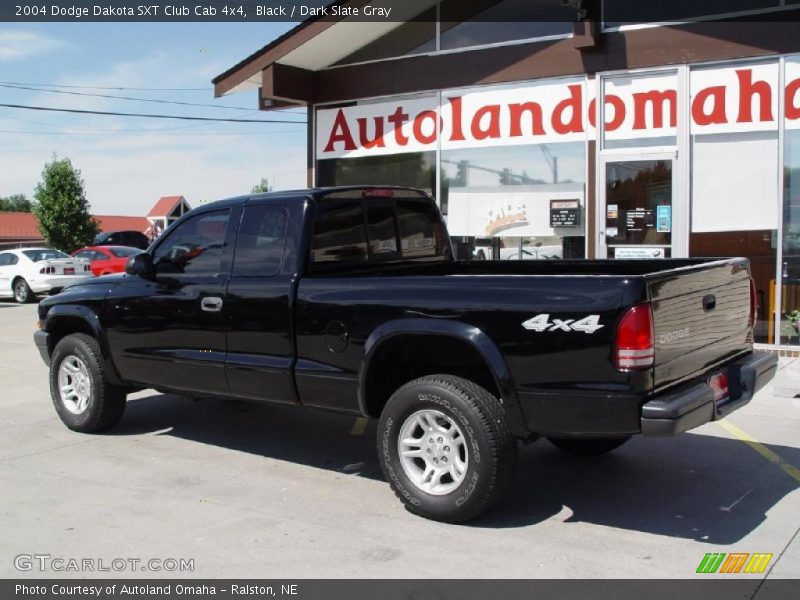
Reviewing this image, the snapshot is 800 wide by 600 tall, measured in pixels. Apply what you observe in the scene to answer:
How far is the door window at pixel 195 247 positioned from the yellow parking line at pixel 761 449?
422cm

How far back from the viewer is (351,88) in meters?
12.9

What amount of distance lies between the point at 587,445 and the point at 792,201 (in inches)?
215

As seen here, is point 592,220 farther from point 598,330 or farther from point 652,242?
point 598,330

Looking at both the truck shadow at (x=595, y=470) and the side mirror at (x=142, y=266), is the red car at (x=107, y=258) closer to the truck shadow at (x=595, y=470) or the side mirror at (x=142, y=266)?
the truck shadow at (x=595, y=470)

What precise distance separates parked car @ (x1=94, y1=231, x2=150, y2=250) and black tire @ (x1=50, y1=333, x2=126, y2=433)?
79.7ft

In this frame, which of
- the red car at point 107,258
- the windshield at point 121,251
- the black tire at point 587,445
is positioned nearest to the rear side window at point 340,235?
the black tire at point 587,445

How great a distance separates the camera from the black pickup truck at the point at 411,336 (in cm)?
425

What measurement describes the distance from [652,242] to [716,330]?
5977 millimetres

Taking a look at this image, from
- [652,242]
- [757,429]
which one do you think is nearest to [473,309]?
[757,429]

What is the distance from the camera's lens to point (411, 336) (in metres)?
4.88

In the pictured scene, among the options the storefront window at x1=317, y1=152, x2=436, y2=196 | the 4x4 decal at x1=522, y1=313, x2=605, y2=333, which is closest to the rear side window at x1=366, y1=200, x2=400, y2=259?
the 4x4 decal at x1=522, y1=313, x2=605, y2=333

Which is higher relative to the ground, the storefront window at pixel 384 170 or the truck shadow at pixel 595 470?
the storefront window at pixel 384 170

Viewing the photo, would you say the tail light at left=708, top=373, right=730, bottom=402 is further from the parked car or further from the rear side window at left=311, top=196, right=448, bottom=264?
the parked car

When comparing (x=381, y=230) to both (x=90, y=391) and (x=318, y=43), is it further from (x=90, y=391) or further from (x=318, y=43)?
(x=318, y=43)
